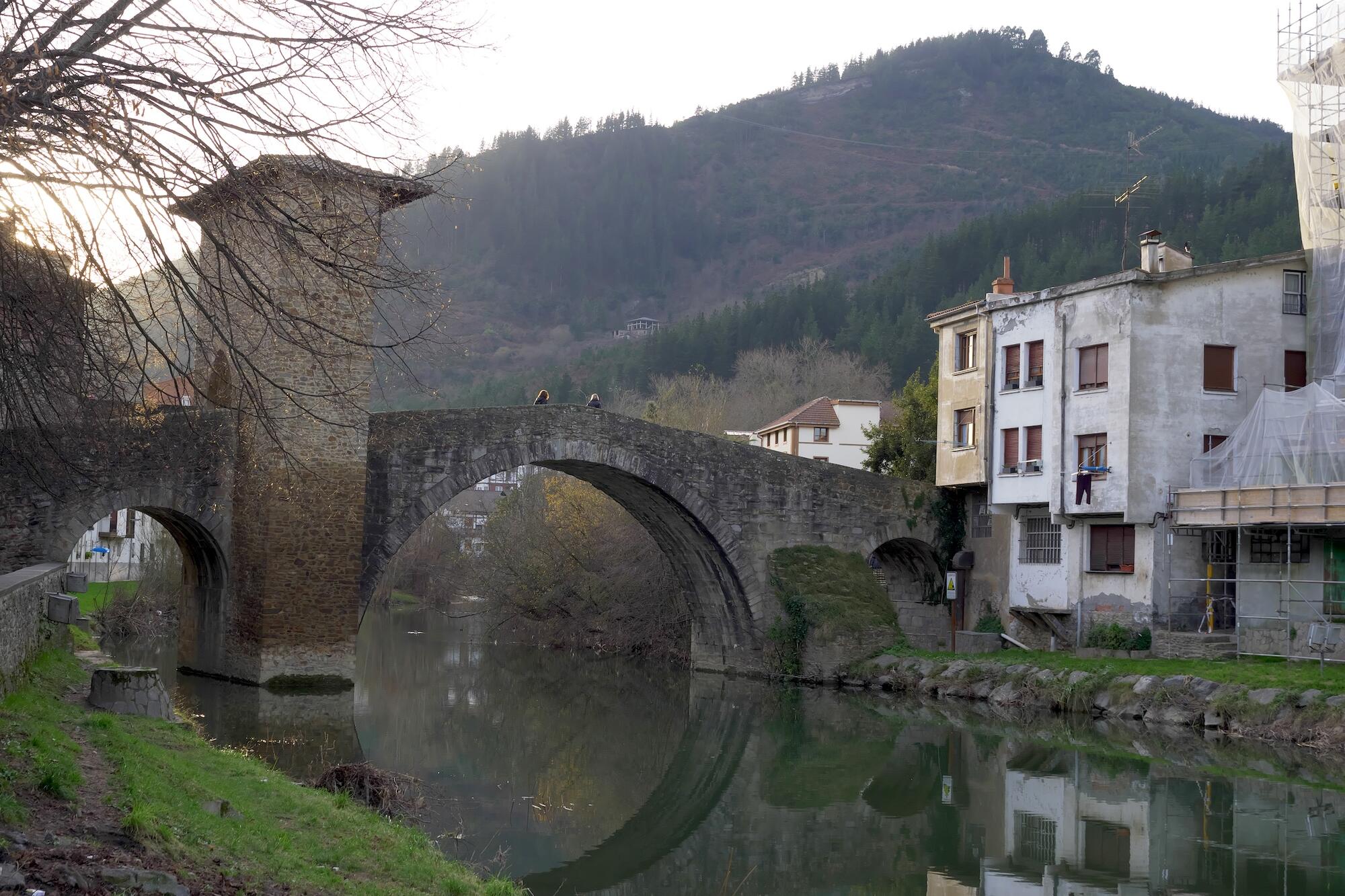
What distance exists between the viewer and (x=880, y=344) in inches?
2355

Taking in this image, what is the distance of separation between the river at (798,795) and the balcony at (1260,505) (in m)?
4.50

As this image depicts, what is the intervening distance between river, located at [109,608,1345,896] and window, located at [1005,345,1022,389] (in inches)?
281

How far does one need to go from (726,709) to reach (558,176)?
297 feet

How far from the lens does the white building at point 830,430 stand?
46.7 meters

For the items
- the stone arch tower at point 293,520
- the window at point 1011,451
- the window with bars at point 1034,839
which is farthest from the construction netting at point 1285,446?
the stone arch tower at point 293,520

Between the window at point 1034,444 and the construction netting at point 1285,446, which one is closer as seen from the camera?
the construction netting at point 1285,446

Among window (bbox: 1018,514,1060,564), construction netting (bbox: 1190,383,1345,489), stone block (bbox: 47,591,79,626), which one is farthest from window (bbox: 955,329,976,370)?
stone block (bbox: 47,591,79,626)

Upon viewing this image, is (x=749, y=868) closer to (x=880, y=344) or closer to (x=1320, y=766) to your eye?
(x=1320, y=766)

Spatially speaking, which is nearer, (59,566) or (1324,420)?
(59,566)

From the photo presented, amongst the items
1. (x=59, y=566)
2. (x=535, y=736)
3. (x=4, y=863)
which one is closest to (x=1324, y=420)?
(x=535, y=736)

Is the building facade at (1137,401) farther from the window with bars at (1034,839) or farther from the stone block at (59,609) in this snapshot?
the stone block at (59,609)

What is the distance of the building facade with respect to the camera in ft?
72.4

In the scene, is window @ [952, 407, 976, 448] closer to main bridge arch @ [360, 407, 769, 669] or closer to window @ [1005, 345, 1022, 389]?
window @ [1005, 345, 1022, 389]

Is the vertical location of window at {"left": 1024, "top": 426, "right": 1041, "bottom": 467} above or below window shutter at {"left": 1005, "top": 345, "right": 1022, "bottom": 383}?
below
